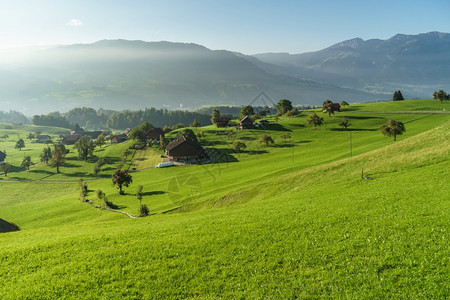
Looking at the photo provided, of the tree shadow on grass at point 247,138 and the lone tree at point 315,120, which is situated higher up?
the lone tree at point 315,120

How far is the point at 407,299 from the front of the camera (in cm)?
1020

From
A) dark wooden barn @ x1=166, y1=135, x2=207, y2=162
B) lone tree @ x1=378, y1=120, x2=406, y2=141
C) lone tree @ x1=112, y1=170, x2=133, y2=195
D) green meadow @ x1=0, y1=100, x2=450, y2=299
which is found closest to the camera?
green meadow @ x1=0, y1=100, x2=450, y2=299

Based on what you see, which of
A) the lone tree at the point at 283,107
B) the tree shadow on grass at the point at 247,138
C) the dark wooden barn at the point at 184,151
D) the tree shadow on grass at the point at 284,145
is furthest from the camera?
the lone tree at the point at 283,107

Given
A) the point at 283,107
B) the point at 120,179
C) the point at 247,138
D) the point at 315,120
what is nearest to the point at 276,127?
the point at 247,138

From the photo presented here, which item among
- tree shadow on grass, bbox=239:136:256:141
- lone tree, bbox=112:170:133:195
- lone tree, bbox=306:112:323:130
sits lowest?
lone tree, bbox=112:170:133:195

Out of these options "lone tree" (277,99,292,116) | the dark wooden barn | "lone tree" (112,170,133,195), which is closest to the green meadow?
"lone tree" (112,170,133,195)

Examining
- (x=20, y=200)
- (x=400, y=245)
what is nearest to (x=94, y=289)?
(x=400, y=245)

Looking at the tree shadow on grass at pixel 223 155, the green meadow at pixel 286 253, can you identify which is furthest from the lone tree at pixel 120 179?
the green meadow at pixel 286 253

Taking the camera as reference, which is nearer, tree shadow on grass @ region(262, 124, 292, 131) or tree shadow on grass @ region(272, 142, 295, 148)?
tree shadow on grass @ region(272, 142, 295, 148)

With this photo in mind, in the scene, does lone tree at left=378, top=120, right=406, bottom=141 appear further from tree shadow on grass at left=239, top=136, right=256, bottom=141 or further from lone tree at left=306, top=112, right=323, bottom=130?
tree shadow on grass at left=239, top=136, right=256, bottom=141

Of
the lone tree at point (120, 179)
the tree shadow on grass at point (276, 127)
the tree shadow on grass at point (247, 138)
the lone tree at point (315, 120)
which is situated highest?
the lone tree at point (315, 120)

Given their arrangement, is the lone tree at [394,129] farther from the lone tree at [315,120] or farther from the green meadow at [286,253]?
the lone tree at [315,120]

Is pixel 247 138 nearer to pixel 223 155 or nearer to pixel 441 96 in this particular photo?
pixel 223 155

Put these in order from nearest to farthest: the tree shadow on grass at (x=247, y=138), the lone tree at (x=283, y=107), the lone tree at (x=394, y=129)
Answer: the lone tree at (x=394, y=129), the tree shadow on grass at (x=247, y=138), the lone tree at (x=283, y=107)
